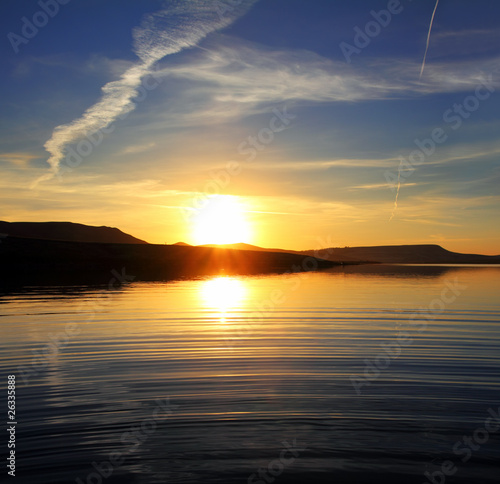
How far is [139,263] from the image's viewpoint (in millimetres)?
112062

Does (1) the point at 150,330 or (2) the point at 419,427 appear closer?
(2) the point at 419,427

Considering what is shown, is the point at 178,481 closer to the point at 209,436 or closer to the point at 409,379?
the point at 209,436

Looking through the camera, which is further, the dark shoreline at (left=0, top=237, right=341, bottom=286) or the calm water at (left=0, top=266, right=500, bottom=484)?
the dark shoreline at (left=0, top=237, right=341, bottom=286)

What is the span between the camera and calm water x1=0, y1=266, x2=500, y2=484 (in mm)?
8258

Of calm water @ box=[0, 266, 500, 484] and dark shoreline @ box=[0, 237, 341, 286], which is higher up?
dark shoreline @ box=[0, 237, 341, 286]

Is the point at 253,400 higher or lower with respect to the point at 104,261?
lower

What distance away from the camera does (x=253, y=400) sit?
475 inches

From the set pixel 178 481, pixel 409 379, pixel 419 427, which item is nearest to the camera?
pixel 178 481

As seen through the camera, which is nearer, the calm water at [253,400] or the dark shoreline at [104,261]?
the calm water at [253,400]

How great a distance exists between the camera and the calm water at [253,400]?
27.1ft

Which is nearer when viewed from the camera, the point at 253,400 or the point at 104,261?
the point at 253,400

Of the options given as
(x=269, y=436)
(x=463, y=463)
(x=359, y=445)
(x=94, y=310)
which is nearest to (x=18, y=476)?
(x=269, y=436)

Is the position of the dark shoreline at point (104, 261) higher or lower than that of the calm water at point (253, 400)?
higher

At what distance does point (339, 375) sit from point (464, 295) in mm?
33032
